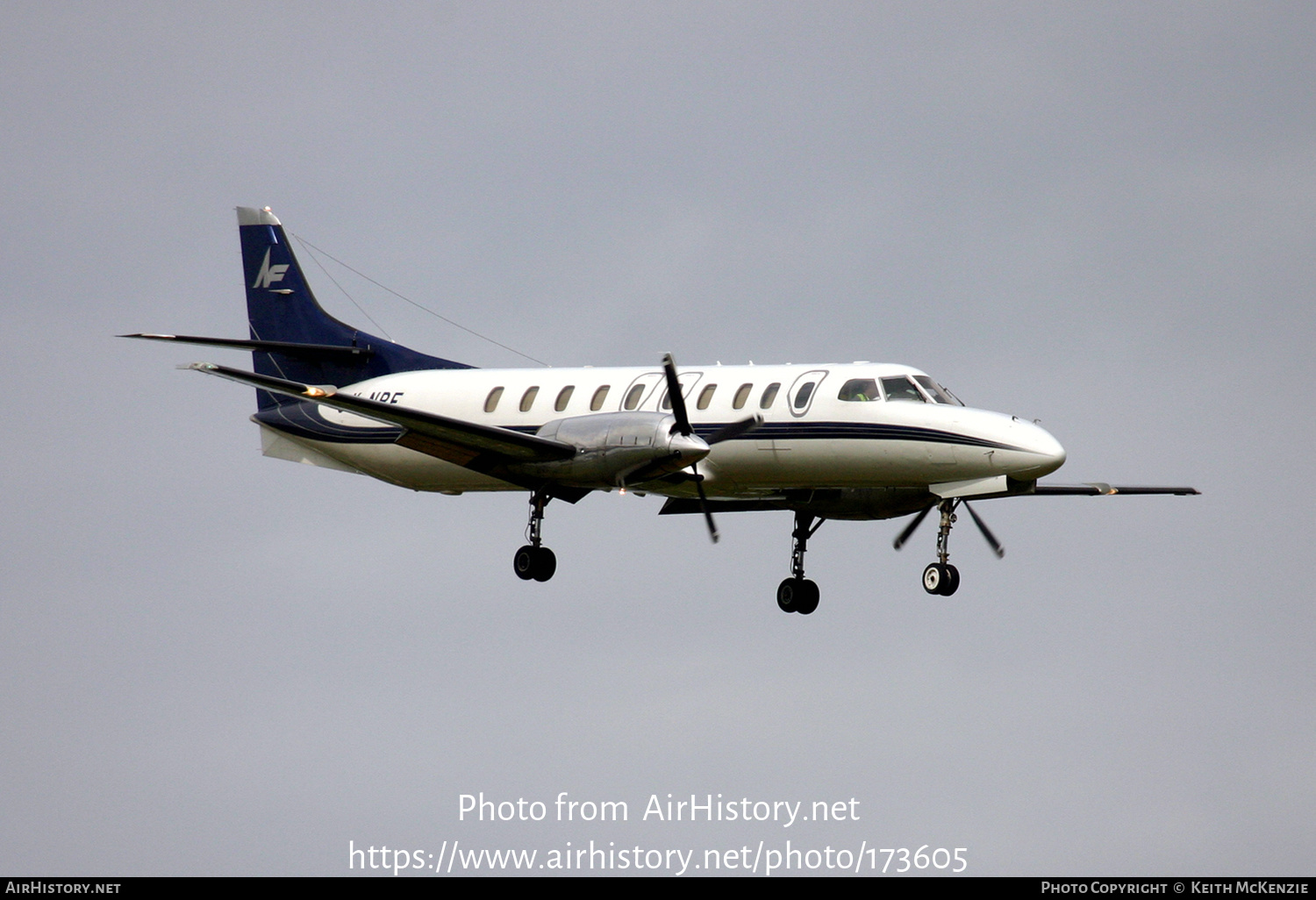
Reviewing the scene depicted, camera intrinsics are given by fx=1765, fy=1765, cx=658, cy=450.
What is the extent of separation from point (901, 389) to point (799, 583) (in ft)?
20.4

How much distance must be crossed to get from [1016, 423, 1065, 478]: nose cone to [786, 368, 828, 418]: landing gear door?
3.55 metres

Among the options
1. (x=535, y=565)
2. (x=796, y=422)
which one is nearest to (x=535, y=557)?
(x=535, y=565)

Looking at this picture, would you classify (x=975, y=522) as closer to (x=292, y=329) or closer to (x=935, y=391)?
(x=935, y=391)

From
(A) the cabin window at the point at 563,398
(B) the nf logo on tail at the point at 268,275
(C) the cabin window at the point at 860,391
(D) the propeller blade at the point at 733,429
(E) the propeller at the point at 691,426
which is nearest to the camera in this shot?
(E) the propeller at the point at 691,426

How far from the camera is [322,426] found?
35875 millimetres

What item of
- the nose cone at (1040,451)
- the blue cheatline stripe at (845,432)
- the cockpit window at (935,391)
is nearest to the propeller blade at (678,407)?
the blue cheatline stripe at (845,432)

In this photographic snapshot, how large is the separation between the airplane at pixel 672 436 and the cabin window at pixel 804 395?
0.9 inches

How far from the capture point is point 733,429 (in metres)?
30.4

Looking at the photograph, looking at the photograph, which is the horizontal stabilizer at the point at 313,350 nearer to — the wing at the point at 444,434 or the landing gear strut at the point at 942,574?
the wing at the point at 444,434

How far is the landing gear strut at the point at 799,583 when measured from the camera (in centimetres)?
3516

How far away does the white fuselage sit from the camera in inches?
1176

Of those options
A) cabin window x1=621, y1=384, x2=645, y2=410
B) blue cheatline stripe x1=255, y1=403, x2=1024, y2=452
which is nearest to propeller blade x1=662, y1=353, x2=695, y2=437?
blue cheatline stripe x1=255, y1=403, x2=1024, y2=452

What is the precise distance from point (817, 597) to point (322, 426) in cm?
1059

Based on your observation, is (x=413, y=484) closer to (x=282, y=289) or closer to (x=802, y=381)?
(x=282, y=289)
